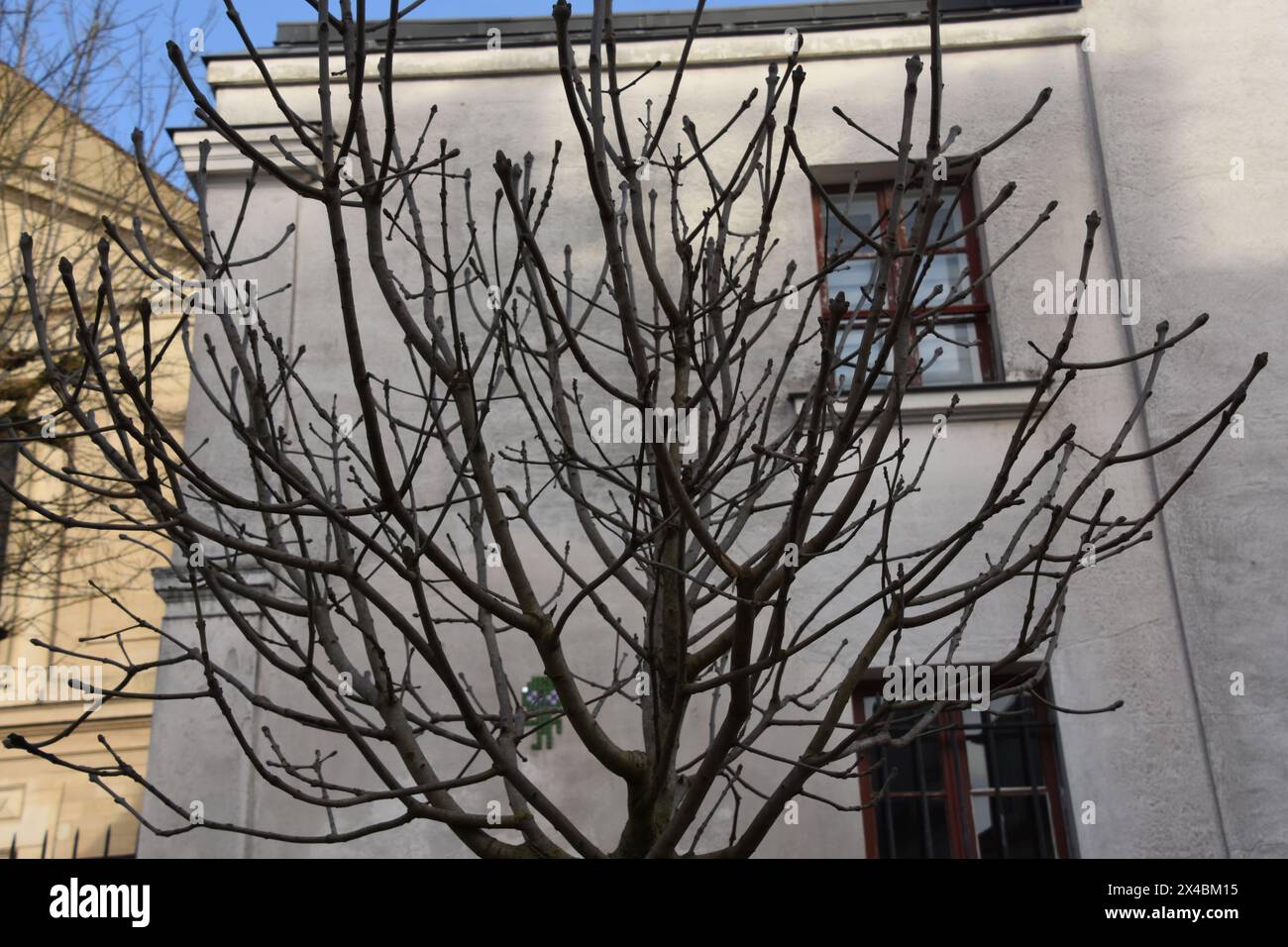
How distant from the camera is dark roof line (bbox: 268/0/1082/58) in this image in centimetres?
983

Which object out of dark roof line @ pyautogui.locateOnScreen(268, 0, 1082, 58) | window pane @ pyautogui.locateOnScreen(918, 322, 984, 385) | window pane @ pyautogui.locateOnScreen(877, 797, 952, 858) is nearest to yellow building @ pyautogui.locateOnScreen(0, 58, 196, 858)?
dark roof line @ pyautogui.locateOnScreen(268, 0, 1082, 58)

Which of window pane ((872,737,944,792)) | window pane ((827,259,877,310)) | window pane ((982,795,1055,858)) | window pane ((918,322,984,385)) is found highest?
window pane ((827,259,877,310))

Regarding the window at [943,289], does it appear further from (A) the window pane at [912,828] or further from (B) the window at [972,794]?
(A) the window pane at [912,828]

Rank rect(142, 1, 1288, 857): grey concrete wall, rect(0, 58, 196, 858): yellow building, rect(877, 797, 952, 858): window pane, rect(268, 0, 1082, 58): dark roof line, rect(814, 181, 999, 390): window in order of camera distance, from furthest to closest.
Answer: rect(0, 58, 196, 858): yellow building, rect(268, 0, 1082, 58): dark roof line, rect(814, 181, 999, 390): window, rect(142, 1, 1288, 857): grey concrete wall, rect(877, 797, 952, 858): window pane

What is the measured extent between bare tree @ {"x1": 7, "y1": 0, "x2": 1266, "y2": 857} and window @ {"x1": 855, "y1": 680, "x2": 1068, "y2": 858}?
44cm

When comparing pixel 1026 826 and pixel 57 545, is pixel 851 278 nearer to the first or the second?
pixel 1026 826

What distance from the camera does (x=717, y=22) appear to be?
10086 mm

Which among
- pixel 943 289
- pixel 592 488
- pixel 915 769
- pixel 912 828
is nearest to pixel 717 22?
pixel 943 289

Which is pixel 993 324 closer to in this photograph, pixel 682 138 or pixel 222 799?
pixel 682 138

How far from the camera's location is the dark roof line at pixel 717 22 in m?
9.83

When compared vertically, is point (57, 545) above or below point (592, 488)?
above

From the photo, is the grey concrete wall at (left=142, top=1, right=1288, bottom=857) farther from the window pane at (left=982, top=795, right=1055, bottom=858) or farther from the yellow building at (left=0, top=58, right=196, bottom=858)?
the yellow building at (left=0, top=58, right=196, bottom=858)

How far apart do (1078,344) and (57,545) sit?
33.7ft

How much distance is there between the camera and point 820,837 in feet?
25.0
